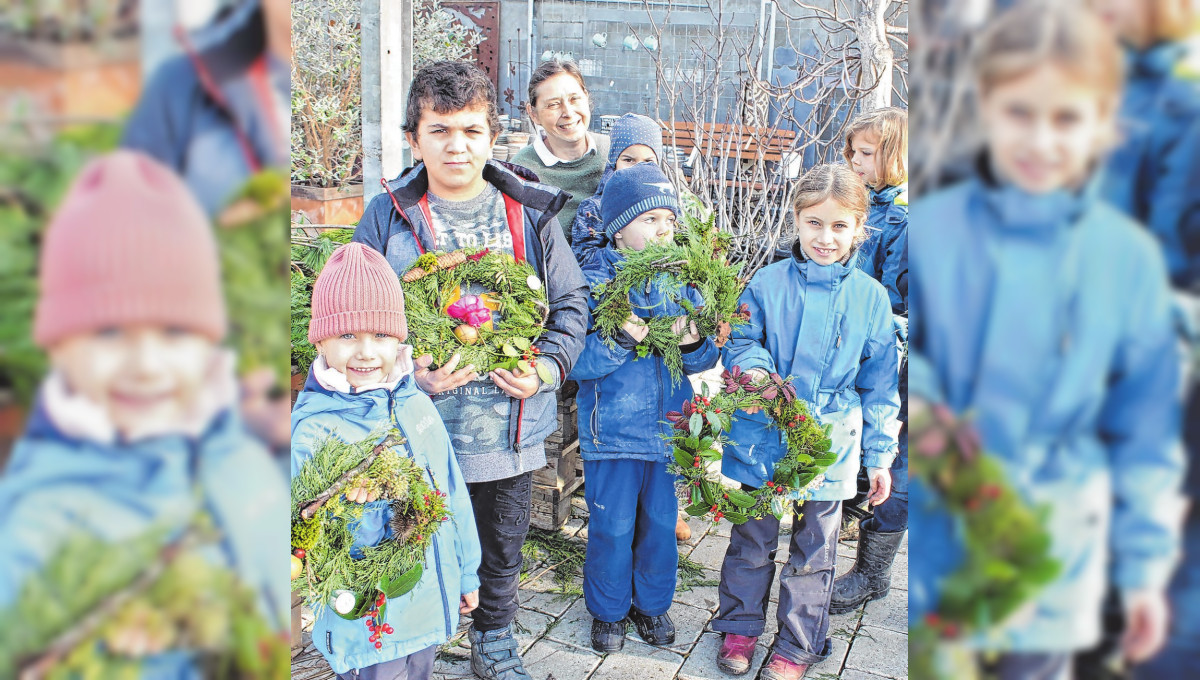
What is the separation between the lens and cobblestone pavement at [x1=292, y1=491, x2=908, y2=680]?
3037mm

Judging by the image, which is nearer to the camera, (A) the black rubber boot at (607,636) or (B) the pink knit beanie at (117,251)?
(B) the pink knit beanie at (117,251)

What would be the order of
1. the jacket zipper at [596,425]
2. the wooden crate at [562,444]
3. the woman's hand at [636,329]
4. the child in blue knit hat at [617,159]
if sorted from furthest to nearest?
1. the wooden crate at [562,444]
2. the child in blue knit hat at [617,159]
3. the jacket zipper at [596,425]
4. the woman's hand at [636,329]

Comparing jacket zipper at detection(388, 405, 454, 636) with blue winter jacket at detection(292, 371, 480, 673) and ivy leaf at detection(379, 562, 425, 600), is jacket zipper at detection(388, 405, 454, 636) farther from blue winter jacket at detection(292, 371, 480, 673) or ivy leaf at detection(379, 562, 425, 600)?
ivy leaf at detection(379, 562, 425, 600)

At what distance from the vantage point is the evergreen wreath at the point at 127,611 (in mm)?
849

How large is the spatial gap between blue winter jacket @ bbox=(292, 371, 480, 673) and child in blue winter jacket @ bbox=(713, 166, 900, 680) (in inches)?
39.9

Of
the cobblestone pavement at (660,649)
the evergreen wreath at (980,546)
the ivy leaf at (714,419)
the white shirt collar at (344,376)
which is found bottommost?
the cobblestone pavement at (660,649)

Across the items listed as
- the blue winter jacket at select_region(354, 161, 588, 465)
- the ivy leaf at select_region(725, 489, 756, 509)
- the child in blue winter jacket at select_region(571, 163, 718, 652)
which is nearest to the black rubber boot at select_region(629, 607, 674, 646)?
the child in blue winter jacket at select_region(571, 163, 718, 652)

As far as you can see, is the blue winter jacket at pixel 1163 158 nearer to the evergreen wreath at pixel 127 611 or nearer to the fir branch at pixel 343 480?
the evergreen wreath at pixel 127 611

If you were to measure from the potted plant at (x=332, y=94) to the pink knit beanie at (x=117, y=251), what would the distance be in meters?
6.40

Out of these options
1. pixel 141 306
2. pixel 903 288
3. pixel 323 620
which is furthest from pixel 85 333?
pixel 903 288

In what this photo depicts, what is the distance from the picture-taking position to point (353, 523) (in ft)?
7.21

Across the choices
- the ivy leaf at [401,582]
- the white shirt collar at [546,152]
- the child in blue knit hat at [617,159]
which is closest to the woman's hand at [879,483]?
the child in blue knit hat at [617,159]

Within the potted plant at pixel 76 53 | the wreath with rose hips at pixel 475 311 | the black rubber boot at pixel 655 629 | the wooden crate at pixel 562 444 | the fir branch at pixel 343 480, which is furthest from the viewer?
the wooden crate at pixel 562 444

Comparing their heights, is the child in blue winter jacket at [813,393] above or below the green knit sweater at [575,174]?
below
